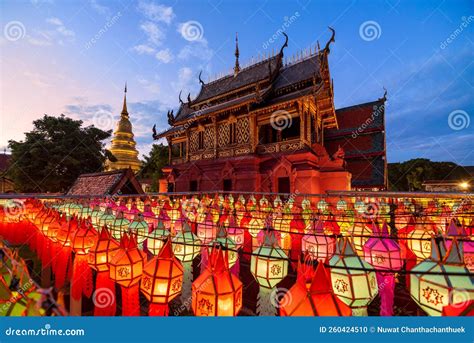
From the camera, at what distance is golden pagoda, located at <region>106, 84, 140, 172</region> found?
1305 inches

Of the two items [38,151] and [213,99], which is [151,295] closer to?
[213,99]

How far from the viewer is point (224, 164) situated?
1543cm

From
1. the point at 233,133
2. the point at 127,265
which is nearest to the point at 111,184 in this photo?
the point at 127,265

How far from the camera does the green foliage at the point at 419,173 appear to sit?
1439 inches

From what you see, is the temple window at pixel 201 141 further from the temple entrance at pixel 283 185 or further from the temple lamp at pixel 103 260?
the temple lamp at pixel 103 260

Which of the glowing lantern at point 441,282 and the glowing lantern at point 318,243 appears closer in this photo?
the glowing lantern at point 441,282

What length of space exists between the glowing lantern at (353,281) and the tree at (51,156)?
2122 cm

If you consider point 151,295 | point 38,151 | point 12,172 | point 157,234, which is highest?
point 38,151

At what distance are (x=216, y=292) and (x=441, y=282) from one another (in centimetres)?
217

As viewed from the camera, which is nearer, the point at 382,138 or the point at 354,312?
the point at 354,312

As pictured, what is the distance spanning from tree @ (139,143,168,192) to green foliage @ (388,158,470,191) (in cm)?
3394

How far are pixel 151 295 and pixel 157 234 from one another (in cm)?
153

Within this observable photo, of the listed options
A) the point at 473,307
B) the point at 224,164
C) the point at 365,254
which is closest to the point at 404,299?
the point at 365,254

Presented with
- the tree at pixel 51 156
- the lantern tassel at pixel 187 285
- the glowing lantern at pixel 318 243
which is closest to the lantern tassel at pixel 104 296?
the lantern tassel at pixel 187 285
